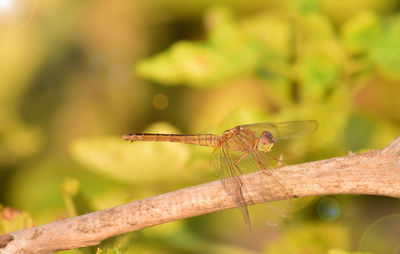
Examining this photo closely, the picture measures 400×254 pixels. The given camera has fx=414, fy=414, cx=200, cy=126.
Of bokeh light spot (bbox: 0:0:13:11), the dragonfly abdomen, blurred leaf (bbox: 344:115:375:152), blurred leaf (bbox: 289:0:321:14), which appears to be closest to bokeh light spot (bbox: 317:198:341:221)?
blurred leaf (bbox: 344:115:375:152)

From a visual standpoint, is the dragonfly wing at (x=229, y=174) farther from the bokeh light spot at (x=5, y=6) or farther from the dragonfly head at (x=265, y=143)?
the bokeh light spot at (x=5, y=6)

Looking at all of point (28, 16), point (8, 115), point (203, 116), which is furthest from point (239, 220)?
point (28, 16)

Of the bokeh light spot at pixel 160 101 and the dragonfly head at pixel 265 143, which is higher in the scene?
the bokeh light spot at pixel 160 101

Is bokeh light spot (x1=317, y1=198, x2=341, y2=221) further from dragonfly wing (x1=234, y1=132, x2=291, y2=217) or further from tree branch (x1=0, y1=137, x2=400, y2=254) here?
tree branch (x1=0, y1=137, x2=400, y2=254)

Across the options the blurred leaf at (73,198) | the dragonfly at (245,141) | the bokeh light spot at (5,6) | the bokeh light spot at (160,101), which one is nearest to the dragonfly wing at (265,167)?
the dragonfly at (245,141)

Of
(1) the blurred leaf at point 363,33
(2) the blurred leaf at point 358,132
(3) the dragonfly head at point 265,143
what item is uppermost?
(1) the blurred leaf at point 363,33

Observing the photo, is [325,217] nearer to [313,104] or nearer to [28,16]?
[313,104]
